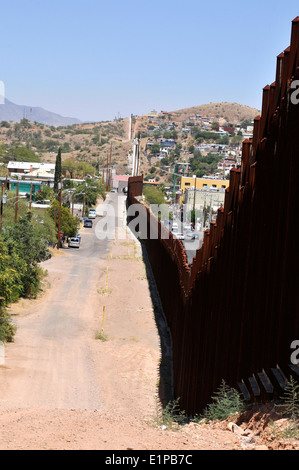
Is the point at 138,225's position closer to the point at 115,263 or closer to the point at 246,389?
the point at 115,263

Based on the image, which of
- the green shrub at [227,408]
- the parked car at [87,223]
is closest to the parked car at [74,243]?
the parked car at [87,223]

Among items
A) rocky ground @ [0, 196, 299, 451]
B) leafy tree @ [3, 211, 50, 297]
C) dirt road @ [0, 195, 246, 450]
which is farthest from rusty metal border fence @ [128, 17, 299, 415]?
leafy tree @ [3, 211, 50, 297]

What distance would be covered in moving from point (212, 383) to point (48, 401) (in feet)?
26.8

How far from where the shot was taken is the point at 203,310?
1518cm

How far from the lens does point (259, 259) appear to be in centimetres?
983

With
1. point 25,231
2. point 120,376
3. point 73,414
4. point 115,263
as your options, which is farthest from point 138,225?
point 73,414

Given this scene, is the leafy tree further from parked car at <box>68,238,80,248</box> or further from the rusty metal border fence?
parked car at <box>68,238,80,248</box>

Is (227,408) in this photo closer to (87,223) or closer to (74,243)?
(74,243)

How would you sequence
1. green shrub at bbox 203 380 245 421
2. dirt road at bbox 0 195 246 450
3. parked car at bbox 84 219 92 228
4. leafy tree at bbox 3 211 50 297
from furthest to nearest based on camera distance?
parked car at bbox 84 219 92 228 < leafy tree at bbox 3 211 50 297 < green shrub at bbox 203 380 245 421 < dirt road at bbox 0 195 246 450

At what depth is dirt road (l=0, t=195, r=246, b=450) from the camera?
781cm

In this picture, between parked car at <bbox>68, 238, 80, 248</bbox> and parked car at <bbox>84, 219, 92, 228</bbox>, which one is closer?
parked car at <bbox>68, 238, 80, 248</bbox>

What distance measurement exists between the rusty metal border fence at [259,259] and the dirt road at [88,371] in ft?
4.31

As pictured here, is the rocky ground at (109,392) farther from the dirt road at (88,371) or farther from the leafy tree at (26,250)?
the leafy tree at (26,250)

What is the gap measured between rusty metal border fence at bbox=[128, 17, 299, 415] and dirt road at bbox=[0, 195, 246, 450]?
51.7 inches
